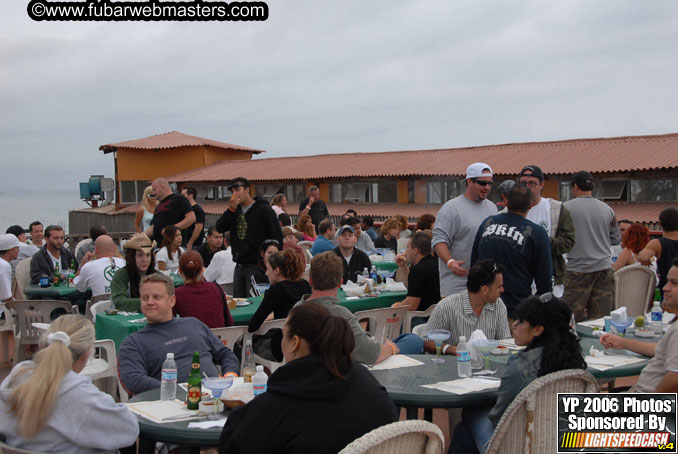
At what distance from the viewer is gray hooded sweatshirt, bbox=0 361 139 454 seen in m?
2.76

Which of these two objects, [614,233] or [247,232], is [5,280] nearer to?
[247,232]

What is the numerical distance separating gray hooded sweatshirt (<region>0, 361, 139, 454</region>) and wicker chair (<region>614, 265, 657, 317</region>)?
6.54 m

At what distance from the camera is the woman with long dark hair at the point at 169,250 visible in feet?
29.1

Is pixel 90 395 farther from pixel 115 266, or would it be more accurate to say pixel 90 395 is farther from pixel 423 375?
pixel 115 266

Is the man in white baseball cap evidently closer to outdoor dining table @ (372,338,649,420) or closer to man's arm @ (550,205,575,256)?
outdoor dining table @ (372,338,649,420)

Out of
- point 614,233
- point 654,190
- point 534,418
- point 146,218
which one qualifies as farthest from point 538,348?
point 654,190

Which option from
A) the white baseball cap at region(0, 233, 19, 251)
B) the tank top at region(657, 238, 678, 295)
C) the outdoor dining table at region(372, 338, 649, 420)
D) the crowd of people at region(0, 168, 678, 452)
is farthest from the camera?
the white baseball cap at region(0, 233, 19, 251)

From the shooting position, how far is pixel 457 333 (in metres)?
4.75

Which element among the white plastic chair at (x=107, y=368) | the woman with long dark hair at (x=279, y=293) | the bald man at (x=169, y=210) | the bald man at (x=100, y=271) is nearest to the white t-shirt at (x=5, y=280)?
the bald man at (x=100, y=271)

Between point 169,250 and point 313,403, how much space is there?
6920 millimetres

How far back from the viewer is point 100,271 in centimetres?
757

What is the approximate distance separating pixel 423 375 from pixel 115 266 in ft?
15.7

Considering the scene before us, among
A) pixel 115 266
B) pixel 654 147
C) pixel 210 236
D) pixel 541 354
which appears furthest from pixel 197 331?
pixel 654 147

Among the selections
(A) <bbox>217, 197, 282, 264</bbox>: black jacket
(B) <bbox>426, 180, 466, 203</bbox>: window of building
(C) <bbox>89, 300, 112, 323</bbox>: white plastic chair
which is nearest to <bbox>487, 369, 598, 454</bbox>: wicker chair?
(C) <bbox>89, 300, 112, 323</bbox>: white plastic chair
